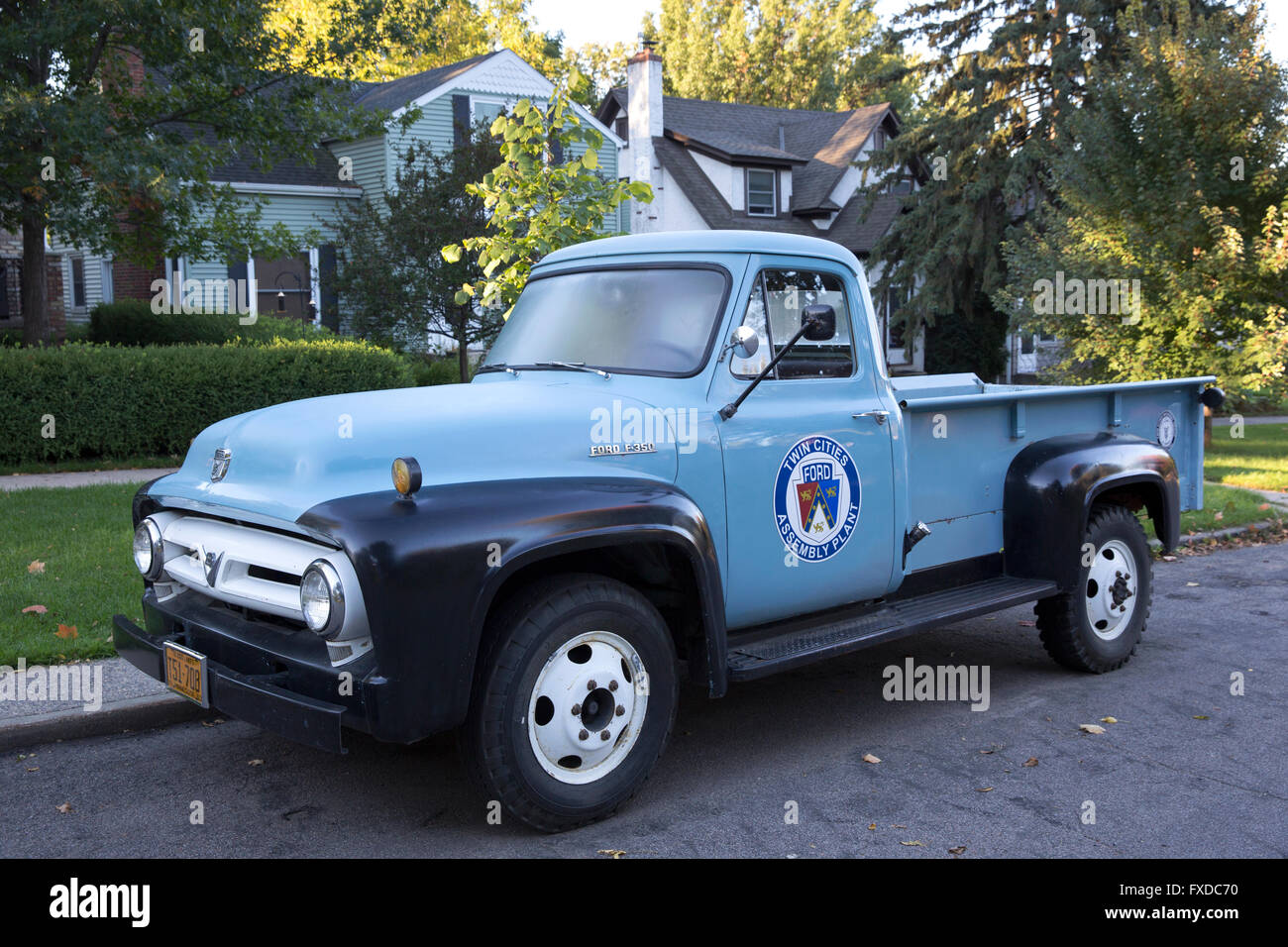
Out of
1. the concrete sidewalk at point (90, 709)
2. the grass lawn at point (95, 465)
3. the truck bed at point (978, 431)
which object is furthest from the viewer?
the grass lawn at point (95, 465)

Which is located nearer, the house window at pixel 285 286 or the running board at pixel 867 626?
the running board at pixel 867 626

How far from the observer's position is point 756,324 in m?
5.06

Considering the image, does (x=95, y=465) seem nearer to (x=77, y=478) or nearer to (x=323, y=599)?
(x=77, y=478)

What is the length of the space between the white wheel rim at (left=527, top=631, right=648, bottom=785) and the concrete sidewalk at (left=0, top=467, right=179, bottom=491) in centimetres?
855

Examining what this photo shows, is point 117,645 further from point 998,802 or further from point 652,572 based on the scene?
point 998,802

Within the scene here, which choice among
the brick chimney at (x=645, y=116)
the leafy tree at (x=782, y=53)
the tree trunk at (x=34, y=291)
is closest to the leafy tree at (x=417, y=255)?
the tree trunk at (x=34, y=291)

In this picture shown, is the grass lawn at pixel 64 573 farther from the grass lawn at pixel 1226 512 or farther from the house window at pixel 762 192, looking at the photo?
the house window at pixel 762 192

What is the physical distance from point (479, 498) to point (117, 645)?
194 centimetres

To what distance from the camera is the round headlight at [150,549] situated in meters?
4.70

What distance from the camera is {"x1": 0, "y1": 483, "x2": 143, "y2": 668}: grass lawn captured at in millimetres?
6266

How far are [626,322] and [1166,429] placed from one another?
3.86 meters

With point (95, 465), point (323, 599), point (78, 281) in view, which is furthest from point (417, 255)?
point (323, 599)

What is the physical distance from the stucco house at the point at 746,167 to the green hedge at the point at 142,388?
17.8 m
